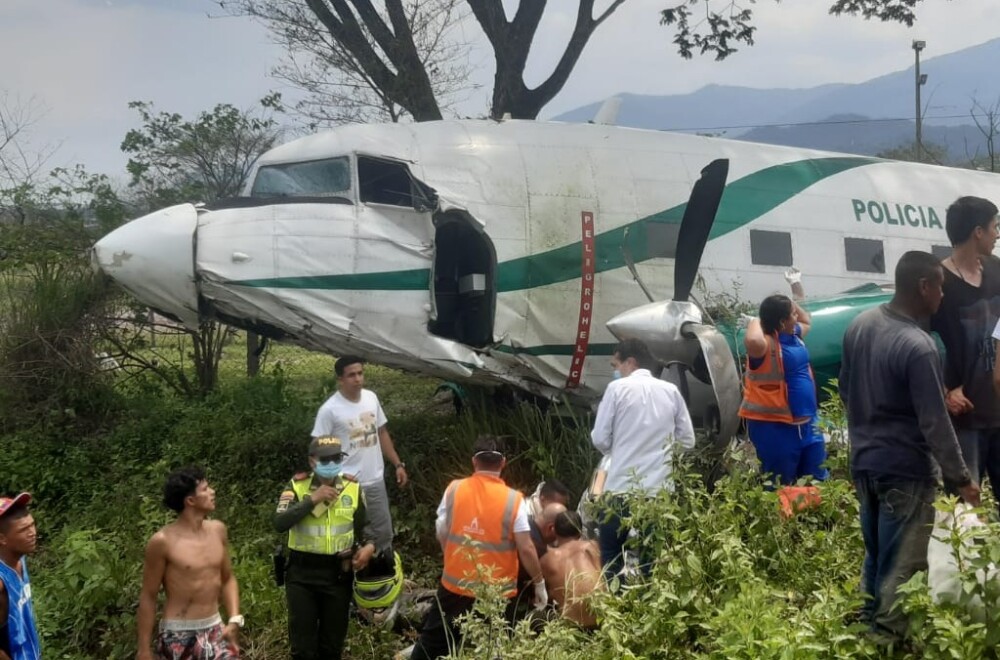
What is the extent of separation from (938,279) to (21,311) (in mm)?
10278

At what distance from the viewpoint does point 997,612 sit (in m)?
3.24

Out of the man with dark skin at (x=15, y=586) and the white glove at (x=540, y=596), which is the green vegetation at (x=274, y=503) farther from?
the man with dark skin at (x=15, y=586)

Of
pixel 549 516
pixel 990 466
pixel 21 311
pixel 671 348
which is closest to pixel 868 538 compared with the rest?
pixel 990 466

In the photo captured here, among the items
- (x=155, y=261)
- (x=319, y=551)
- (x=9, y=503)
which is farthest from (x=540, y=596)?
(x=155, y=261)

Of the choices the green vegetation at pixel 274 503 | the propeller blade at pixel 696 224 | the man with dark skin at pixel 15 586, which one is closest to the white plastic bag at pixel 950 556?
the green vegetation at pixel 274 503

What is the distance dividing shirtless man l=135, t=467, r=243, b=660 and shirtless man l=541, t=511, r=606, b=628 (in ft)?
6.23

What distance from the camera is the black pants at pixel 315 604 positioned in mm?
5320

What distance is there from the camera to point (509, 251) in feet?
28.3

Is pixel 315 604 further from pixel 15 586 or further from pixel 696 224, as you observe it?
pixel 696 224

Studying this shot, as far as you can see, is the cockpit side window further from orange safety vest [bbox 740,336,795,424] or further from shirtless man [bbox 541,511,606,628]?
shirtless man [bbox 541,511,606,628]

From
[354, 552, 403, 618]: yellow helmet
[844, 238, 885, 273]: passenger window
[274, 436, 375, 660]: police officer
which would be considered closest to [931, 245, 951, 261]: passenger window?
[844, 238, 885, 273]: passenger window

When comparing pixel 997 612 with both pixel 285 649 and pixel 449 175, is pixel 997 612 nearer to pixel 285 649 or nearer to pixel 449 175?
pixel 285 649

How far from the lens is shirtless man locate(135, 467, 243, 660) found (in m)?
4.75

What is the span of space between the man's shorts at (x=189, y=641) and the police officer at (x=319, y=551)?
0.60m
